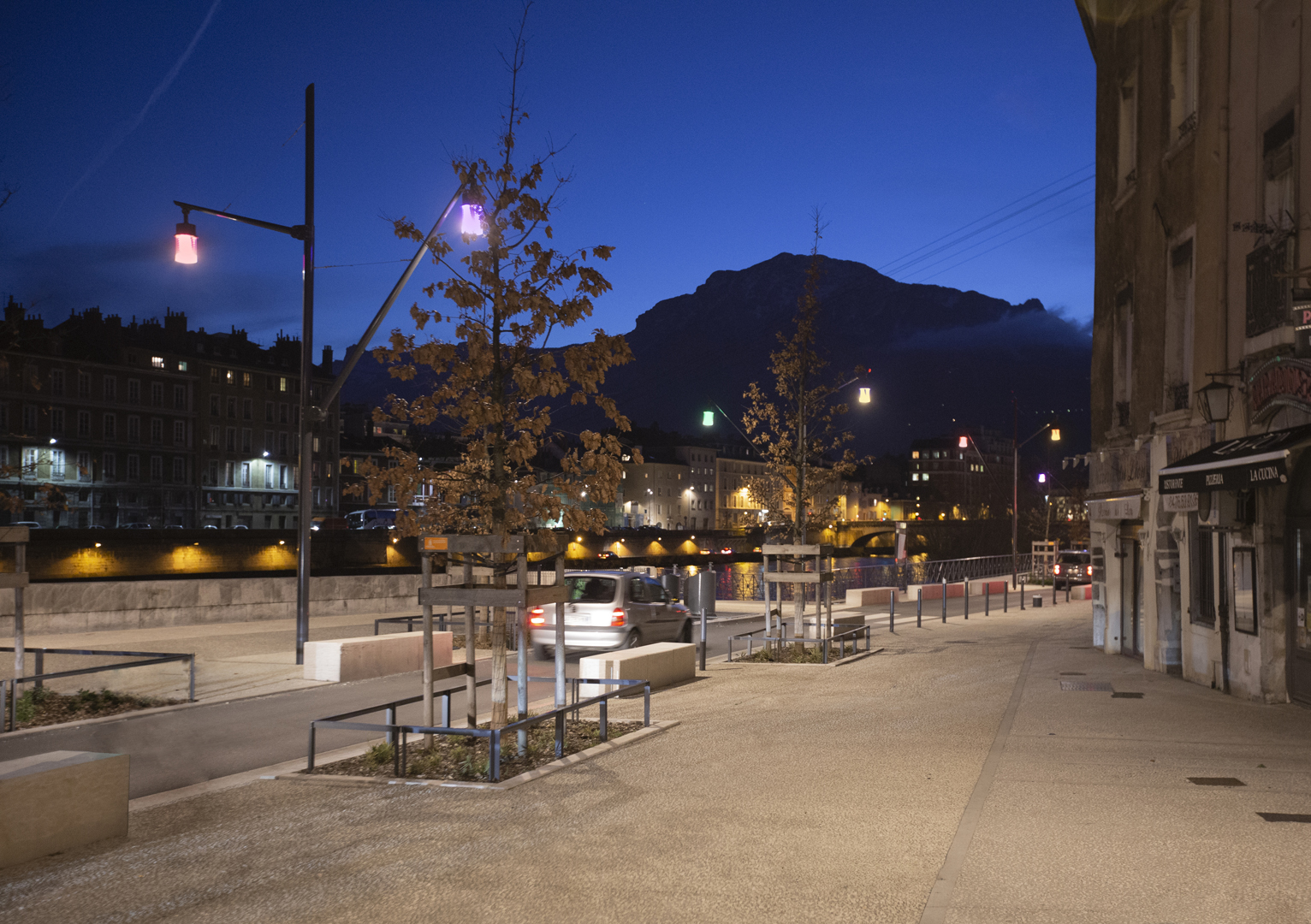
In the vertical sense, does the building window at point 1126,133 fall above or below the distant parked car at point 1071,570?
above

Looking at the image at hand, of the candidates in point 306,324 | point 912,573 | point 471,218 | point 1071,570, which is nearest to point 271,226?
point 306,324

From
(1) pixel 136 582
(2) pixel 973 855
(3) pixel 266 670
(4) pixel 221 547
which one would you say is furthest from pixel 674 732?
(4) pixel 221 547

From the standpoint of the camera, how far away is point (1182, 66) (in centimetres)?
1788

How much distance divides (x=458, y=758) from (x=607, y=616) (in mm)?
9433

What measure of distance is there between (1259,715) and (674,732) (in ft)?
21.3

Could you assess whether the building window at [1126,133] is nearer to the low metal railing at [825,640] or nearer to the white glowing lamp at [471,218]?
the low metal railing at [825,640]

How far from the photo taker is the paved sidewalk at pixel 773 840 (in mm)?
5695

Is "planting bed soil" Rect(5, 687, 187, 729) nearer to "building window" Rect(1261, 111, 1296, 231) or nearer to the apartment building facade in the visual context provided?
the apartment building facade

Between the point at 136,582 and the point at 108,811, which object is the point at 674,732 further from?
the point at 136,582

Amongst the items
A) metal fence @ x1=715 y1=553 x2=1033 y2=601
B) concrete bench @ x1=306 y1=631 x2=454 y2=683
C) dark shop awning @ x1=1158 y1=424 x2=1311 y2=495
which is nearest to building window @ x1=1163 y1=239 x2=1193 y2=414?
dark shop awning @ x1=1158 y1=424 x2=1311 y2=495

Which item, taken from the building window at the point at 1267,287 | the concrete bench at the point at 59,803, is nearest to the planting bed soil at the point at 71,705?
the concrete bench at the point at 59,803

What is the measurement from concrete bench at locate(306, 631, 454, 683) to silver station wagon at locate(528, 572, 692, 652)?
2.13 meters

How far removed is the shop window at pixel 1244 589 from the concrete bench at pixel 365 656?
9.87m

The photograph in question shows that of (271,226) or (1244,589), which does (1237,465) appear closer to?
(1244,589)
